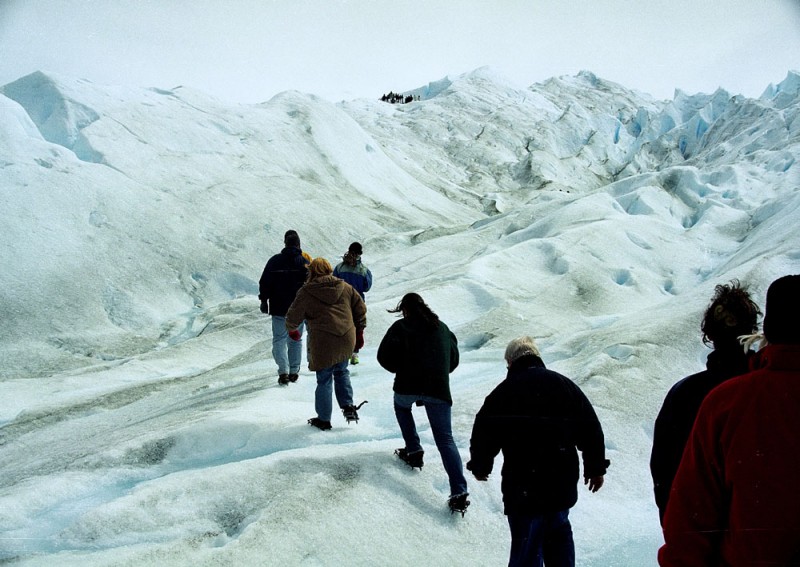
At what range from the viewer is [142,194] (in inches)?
719

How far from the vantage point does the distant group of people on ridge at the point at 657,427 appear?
1837 mm

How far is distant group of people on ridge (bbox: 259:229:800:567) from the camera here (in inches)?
72.3

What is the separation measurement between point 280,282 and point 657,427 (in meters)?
5.46

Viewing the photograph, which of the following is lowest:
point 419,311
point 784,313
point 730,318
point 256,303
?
point 256,303

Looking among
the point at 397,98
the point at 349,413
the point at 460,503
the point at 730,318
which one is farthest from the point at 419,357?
the point at 397,98

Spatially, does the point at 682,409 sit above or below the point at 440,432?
above

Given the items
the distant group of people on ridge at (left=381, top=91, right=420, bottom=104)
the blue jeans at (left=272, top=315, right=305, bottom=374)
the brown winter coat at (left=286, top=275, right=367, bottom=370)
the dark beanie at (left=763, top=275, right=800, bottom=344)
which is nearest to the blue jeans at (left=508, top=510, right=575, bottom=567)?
the dark beanie at (left=763, top=275, right=800, bottom=344)

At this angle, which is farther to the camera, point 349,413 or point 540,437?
point 349,413

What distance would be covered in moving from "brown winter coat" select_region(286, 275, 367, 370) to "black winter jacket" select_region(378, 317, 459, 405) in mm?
945

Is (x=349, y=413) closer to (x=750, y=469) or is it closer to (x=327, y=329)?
(x=327, y=329)

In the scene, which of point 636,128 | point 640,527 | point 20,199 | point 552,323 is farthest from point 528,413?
point 636,128

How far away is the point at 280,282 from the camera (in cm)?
742

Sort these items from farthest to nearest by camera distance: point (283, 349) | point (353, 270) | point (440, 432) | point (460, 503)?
1. point (353, 270)
2. point (283, 349)
3. point (440, 432)
4. point (460, 503)

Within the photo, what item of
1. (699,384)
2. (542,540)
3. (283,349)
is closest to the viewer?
(699,384)
